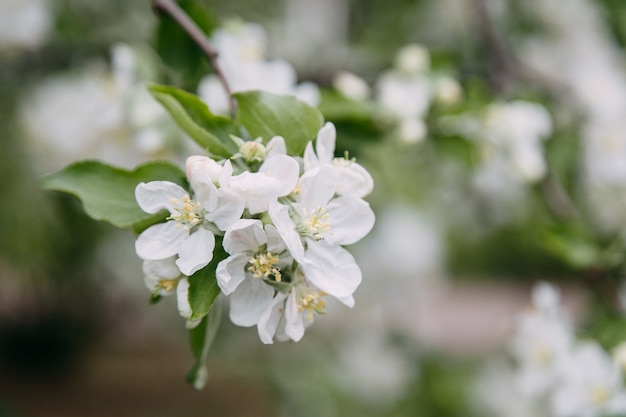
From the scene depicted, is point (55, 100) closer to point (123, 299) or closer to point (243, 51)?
point (243, 51)

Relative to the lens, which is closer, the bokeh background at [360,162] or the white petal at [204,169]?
the white petal at [204,169]

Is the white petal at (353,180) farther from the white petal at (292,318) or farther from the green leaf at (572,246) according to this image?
the green leaf at (572,246)

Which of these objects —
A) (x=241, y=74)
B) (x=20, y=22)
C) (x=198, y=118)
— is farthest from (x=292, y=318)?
(x=20, y=22)

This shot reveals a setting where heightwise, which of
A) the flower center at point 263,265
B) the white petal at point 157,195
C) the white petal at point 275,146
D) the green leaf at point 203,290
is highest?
the white petal at point 275,146

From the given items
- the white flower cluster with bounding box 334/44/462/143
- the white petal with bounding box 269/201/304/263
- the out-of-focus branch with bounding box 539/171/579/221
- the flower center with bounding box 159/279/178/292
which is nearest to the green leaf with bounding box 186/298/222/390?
the flower center with bounding box 159/279/178/292

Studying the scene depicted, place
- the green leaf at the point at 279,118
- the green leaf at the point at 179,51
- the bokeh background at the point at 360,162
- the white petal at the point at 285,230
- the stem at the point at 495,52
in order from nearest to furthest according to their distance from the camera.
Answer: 1. the white petal at the point at 285,230
2. the green leaf at the point at 279,118
3. the green leaf at the point at 179,51
4. the bokeh background at the point at 360,162
5. the stem at the point at 495,52

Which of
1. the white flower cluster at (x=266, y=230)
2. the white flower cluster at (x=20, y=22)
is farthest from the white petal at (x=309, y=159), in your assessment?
the white flower cluster at (x=20, y=22)

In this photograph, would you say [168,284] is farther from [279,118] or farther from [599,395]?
[599,395]
